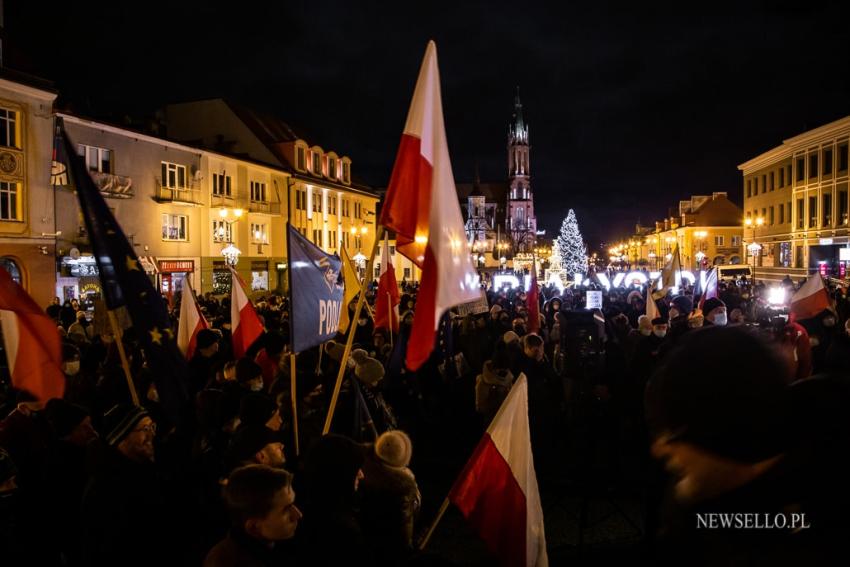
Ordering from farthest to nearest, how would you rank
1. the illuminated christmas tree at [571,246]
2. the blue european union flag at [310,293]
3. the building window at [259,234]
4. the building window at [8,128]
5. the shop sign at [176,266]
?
1. the illuminated christmas tree at [571,246]
2. the building window at [259,234]
3. the shop sign at [176,266]
4. the building window at [8,128]
5. the blue european union flag at [310,293]

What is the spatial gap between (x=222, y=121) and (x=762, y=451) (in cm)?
4507

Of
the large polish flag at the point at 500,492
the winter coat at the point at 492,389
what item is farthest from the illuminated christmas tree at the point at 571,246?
the large polish flag at the point at 500,492

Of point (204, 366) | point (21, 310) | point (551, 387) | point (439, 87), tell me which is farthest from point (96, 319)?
point (439, 87)

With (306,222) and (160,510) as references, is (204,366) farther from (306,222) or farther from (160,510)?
(306,222)

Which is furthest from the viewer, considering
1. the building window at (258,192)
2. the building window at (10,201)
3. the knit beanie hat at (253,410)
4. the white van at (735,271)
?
the white van at (735,271)

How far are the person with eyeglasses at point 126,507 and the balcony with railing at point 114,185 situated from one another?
27649 mm

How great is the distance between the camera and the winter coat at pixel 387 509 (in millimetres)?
3508

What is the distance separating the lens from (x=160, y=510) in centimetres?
345

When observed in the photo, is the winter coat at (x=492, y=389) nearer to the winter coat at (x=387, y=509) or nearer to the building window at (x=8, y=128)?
the winter coat at (x=387, y=509)

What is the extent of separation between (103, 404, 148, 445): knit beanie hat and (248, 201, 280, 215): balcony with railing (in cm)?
3592

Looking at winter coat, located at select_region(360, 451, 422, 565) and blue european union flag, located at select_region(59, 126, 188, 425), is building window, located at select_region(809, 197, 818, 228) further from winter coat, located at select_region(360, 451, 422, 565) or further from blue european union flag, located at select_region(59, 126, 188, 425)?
blue european union flag, located at select_region(59, 126, 188, 425)

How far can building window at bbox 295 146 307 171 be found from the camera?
4327cm

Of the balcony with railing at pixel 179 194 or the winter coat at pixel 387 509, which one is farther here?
the balcony with railing at pixel 179 194

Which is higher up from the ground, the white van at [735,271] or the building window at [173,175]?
the building window at [173,175]
